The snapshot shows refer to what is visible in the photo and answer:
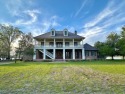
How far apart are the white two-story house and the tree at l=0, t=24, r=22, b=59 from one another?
350 inches

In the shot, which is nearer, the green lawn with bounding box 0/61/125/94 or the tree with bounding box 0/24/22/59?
the green lawn with bounding box 0/61/125/94

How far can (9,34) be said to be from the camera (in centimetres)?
4262

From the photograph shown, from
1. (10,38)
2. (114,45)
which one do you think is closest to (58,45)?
(114,45)

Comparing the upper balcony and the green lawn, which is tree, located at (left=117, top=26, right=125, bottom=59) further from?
the green lawn

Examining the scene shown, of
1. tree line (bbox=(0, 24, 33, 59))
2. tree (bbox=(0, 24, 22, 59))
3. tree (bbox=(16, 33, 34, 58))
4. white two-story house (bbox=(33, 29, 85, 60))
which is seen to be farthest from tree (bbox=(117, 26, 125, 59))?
tree (bbox=(0, 24, 22, 59))

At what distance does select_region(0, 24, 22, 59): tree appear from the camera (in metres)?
41.6

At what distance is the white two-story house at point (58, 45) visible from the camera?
3497 cm

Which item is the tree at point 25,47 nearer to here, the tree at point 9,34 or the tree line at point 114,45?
the tree at point 9,34

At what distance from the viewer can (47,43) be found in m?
37.9

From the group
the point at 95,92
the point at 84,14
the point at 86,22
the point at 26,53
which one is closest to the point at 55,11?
the point at 84,14

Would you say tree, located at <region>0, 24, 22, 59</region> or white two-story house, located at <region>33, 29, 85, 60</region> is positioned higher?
tree, located at <region>0, 24, 22, 59</region>

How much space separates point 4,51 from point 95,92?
1491 inches

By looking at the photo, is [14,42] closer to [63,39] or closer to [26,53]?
[26,53]

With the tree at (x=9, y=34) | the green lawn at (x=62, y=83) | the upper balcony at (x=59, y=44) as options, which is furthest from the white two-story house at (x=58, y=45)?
the green lawn at (x=62, y=83)
